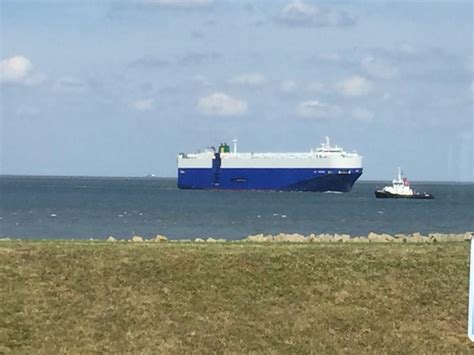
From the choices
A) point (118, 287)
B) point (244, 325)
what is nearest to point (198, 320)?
point (244, 325)

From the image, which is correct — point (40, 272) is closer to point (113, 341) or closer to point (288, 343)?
point (113, 341)

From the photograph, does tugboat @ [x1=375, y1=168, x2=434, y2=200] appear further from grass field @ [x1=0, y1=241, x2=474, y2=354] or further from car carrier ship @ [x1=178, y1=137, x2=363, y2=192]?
grass field @ [x1=0, y1=241, x2=474, y2=354]

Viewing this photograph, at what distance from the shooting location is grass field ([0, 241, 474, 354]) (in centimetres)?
1105

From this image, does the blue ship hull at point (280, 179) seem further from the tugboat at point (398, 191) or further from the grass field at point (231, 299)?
the grass field at point (231, 299)

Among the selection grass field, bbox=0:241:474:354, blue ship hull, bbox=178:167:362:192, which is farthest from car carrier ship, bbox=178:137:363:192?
grass field, bbox=0:241:474:354

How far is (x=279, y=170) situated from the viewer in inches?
3910

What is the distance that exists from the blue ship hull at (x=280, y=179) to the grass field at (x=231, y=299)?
84.5 m

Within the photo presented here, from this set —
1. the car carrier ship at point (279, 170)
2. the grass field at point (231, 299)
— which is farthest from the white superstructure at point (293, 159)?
the grass field at point (231, 299)

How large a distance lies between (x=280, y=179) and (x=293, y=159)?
258 cm

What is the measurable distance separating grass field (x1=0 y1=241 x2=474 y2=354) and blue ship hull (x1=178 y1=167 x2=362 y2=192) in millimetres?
84472

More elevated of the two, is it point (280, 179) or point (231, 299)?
point (280, 179)

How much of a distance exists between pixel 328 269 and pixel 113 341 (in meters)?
3.17

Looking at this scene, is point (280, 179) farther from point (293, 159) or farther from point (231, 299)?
point (231, 299)

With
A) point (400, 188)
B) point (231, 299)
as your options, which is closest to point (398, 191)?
point (400, 188)
